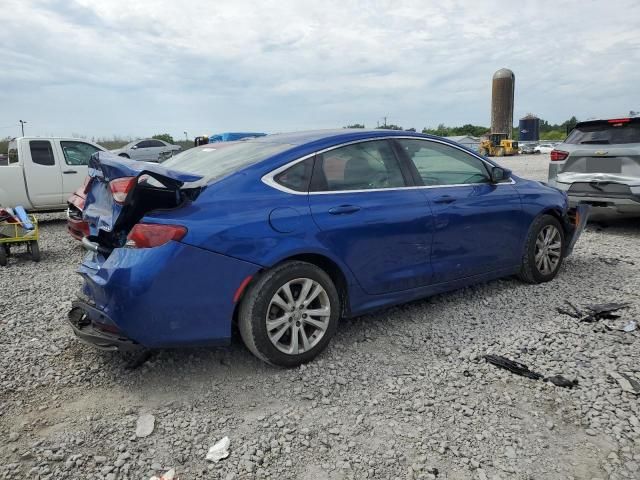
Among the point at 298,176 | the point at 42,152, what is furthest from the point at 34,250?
the point at 298,176

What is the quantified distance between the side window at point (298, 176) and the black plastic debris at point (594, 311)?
2518 millimetres

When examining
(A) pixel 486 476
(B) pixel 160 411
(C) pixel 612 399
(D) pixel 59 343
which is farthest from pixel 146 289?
(C) pixel 612 399

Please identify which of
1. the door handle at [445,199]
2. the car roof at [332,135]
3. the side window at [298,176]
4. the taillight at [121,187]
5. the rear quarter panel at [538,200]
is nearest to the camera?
the taillight at [121,187]

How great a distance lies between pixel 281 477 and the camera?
2.42 metres

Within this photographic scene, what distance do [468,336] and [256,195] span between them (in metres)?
1.96

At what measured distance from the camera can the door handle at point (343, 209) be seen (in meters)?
3.52

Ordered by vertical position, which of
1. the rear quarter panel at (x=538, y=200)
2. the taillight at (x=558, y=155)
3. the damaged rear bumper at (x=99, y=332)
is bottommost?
the damaged rear bumper at (x=99, y=332)

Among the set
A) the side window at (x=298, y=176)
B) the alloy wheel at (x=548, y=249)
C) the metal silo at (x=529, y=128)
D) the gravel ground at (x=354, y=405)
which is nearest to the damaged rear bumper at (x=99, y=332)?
the gravel ground at (x=354, y=405)

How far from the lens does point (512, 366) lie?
3387mm

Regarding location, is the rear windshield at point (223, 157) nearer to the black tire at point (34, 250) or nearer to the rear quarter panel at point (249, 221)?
the rear quarter panel at point (249, 221)

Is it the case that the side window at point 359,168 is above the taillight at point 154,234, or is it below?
above

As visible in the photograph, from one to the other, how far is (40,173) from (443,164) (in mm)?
8745

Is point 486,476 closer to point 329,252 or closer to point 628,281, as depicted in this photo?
point 329,252

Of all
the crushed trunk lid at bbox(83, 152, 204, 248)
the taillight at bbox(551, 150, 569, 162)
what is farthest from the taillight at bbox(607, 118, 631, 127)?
the crushed trunk lid at bbox(83, 152, 204, 248)
